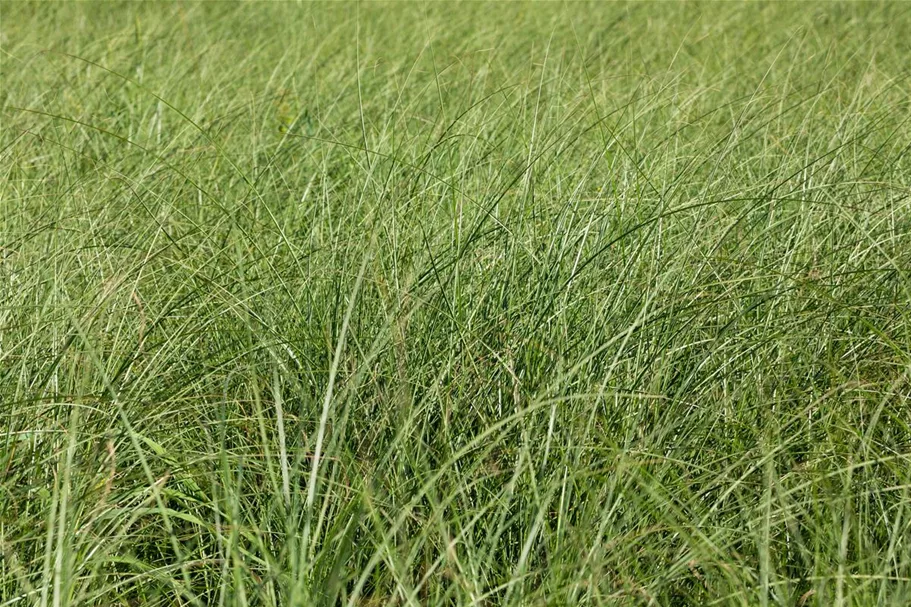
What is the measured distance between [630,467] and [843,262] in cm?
73

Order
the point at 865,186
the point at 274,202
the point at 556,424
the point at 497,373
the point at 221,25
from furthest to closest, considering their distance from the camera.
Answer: the point at 221,25
the point at 274,202
the point at 865,186
the point at 497,373
the point at 556,424

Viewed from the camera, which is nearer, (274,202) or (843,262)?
(843,262)

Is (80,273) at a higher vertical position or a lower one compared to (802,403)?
higher

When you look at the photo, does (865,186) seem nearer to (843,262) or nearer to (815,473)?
(843,262)

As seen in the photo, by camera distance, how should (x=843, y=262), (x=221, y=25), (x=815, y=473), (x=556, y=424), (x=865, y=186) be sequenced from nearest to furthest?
(x=815, y=473) < (x=556, y=424) < (x=843, y=262) < (x=865, y=186) < (x=221, y=25)

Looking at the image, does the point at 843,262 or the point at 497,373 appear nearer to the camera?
the point at 497,373

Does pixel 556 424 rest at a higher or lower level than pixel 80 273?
lower

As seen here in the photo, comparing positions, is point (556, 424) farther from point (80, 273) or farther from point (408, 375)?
point (80, 273)

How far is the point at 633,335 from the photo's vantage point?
1670 millimetres

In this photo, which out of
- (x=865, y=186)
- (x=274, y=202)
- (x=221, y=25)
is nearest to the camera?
(x=865, y=186)

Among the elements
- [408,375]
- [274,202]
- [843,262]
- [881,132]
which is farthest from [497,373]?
[881,132]

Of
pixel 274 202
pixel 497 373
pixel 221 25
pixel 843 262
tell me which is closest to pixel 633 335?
pixel 497 373

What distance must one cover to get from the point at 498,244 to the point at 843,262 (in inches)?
23.8

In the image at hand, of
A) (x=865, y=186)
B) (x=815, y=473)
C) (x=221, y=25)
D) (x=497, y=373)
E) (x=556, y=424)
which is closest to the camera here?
(x=815, y=473)
